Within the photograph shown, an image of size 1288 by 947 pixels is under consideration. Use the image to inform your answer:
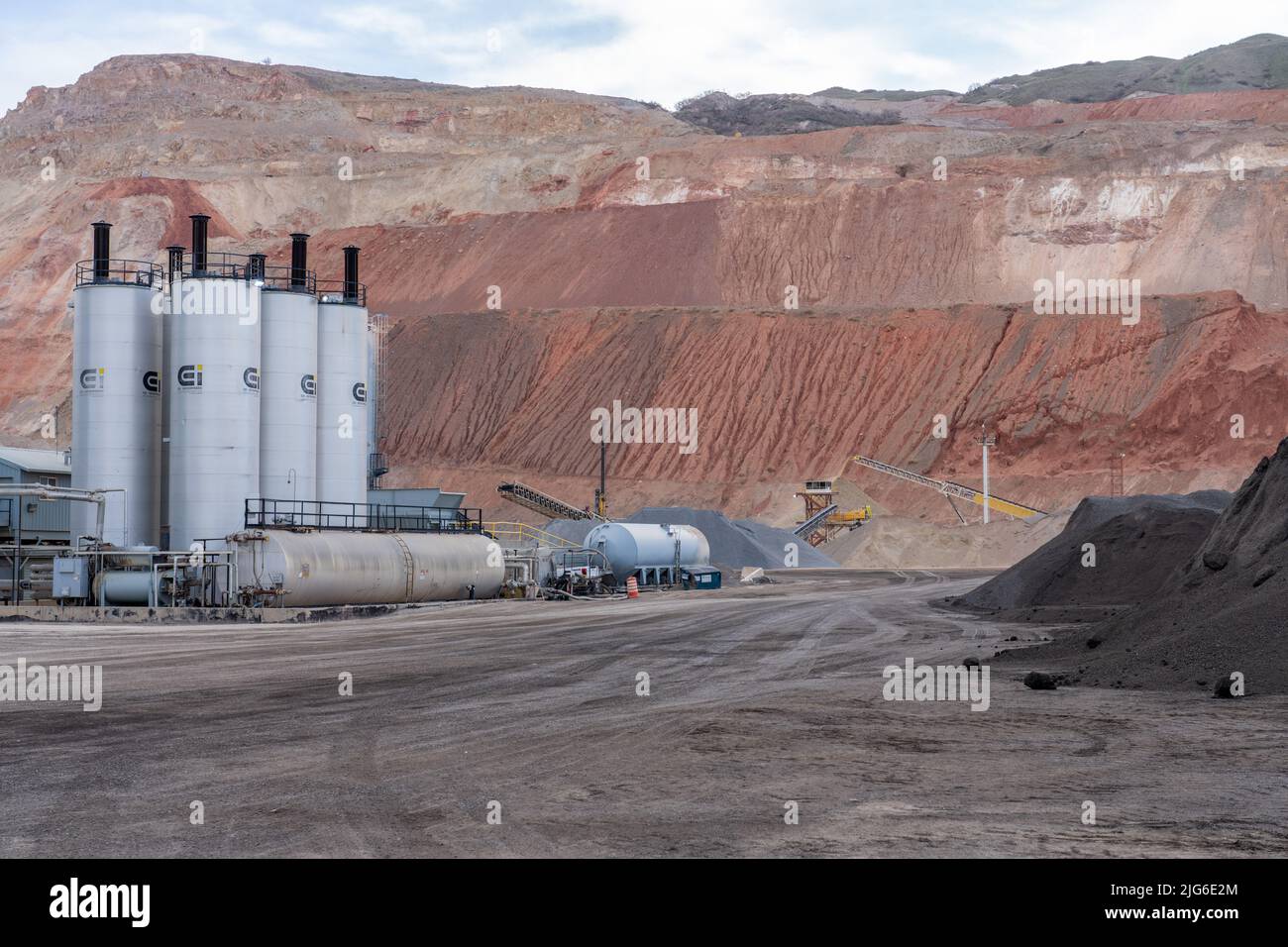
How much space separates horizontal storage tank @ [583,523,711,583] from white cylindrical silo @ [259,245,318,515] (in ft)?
41.0

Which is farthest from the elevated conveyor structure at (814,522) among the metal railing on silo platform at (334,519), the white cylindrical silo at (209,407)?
the white cylindrical silo at (209,407)

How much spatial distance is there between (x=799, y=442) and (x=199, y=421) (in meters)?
61.8

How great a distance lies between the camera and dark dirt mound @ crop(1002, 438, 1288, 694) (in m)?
17.6

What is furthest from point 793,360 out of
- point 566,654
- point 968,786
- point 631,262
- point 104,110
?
point 104,110

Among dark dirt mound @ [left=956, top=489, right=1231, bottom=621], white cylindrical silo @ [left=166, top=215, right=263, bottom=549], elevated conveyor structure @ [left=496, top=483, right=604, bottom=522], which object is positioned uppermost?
white cylindrical silo @ [left=166, top=215, right=263, bottom=549]

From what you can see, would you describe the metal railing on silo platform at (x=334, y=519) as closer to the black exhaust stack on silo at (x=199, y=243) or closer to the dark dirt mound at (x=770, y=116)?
the black exhaust stack on silo at (x=199, y=243)

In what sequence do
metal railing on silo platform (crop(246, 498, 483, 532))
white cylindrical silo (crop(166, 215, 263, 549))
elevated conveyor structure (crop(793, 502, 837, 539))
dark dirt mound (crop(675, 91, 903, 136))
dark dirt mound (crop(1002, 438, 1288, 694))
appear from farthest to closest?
dark dirt mound (crop(675, 91, 903, 136)) → elevated conveyor structure (crop(793, 502, 837, 539)) → white cylindrical silo (crop(166, 215, 263, 549)) → metal railing on silo platform (crop(246, 498, 483, 532)) → dark dirt mound (crop(1002, 438, 1288, 694))

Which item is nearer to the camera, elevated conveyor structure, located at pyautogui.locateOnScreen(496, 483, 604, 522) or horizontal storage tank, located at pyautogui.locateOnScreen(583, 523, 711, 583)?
horizontal storage tank, located at pyautogui.locateOnScreen(583, 523, 711, 583)

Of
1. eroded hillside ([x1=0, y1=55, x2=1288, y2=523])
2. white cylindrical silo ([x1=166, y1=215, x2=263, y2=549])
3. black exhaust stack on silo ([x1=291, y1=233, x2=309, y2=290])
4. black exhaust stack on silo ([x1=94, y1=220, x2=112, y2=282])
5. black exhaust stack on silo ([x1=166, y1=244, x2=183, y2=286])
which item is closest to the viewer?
white cylindrical silo ([x1=166, y1=215, x2=263, y2=549])

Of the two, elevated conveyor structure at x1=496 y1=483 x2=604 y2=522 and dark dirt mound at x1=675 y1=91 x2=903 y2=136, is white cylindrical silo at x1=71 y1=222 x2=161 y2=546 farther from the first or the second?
dark dirt mound at x1=675 y1=91 x2=903 y2=136

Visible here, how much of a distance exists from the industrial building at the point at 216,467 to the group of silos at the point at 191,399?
0.16 ft

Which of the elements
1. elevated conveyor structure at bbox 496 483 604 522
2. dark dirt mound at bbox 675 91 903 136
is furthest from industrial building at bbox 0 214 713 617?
dark dirt mound at bbox 675 91 903 136
